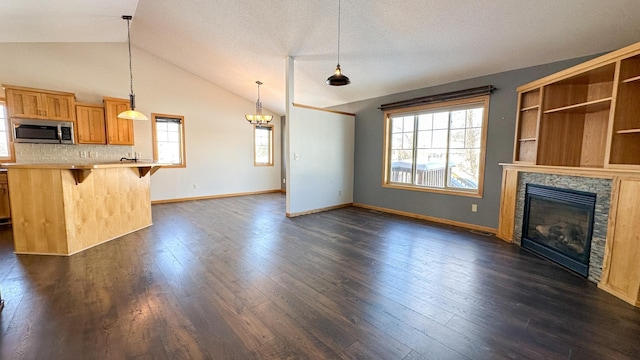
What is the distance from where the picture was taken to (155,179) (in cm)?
630

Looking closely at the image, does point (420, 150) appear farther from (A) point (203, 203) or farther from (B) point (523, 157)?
(A) point (203, 203)

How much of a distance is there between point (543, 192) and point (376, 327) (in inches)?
116

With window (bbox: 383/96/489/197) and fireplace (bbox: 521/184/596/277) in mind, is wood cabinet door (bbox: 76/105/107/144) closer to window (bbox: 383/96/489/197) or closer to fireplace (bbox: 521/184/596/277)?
window (bbox: 383/96/489/197)

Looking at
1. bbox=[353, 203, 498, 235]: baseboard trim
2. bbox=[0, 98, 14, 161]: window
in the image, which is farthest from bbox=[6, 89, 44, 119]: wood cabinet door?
bbox=[353, 203, 498, 235]: baseboard trim

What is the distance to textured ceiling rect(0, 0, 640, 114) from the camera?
9.05ft

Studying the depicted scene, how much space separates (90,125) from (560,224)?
7959mm

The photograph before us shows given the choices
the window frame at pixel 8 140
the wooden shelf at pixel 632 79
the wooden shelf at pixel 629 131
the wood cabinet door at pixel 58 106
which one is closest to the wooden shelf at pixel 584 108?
the wooden shelf at pixel 632 79

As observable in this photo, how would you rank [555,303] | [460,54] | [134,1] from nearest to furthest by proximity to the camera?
[555,303] → [460,54] → [134,1]

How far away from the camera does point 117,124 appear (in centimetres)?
542

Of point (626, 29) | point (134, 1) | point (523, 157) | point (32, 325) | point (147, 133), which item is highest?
point (134, 1)

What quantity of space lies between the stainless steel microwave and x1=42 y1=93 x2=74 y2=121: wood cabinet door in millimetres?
110

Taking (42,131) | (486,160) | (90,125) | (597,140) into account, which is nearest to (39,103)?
(42,131)

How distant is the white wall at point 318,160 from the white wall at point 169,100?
328cm

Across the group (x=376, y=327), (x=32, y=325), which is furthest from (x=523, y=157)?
(x=32, y=325)
